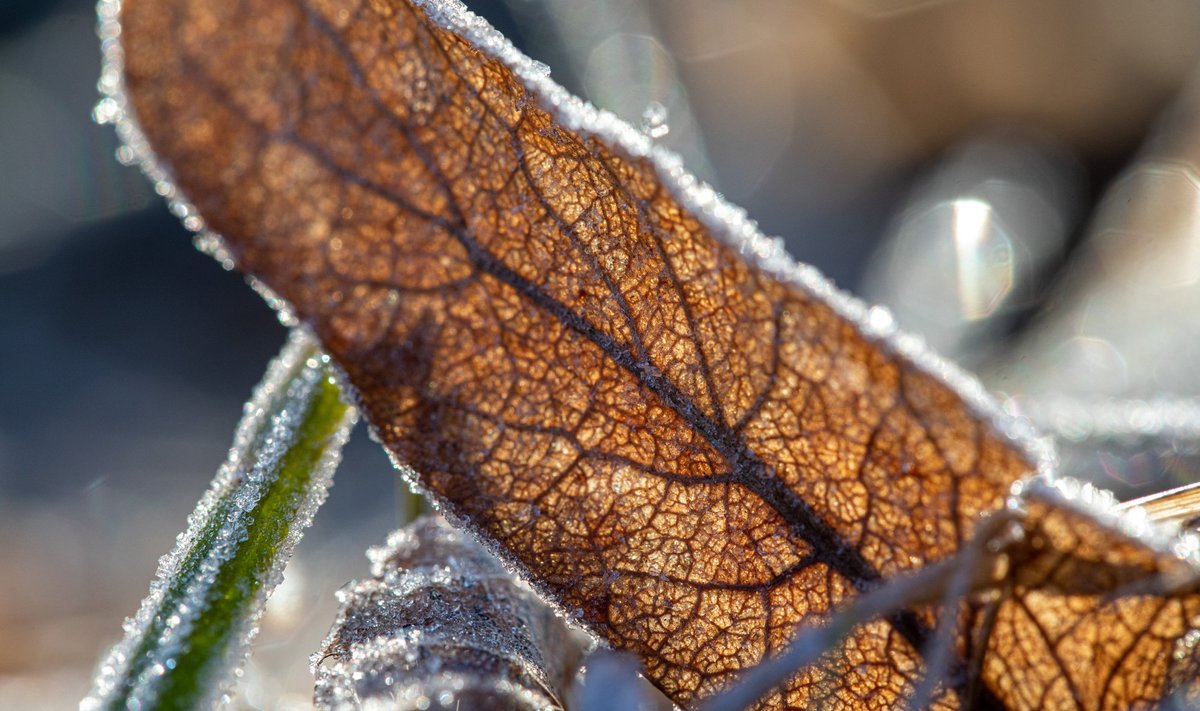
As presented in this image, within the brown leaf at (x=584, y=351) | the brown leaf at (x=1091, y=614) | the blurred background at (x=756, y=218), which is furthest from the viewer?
the blurred background at (x=756, y=218)

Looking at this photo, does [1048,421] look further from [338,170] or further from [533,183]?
[338,170]

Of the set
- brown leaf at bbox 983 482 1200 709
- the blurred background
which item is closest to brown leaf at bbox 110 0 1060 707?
brown leaf at bbox 983 482 1200 709

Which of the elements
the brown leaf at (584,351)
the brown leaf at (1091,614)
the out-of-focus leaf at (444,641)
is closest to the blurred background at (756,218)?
the out-of-focus leaf at (444,641)

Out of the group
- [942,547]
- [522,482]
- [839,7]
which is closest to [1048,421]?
[942,547]

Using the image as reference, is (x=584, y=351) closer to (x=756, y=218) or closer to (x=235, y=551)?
(x=235, y=551)

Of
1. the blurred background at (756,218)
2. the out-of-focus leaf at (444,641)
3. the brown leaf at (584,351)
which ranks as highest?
the blurred background at (756,218)

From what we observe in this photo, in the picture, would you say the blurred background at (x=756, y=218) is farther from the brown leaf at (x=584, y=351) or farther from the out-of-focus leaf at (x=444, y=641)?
the brown leaf at (x=584, y=351)
